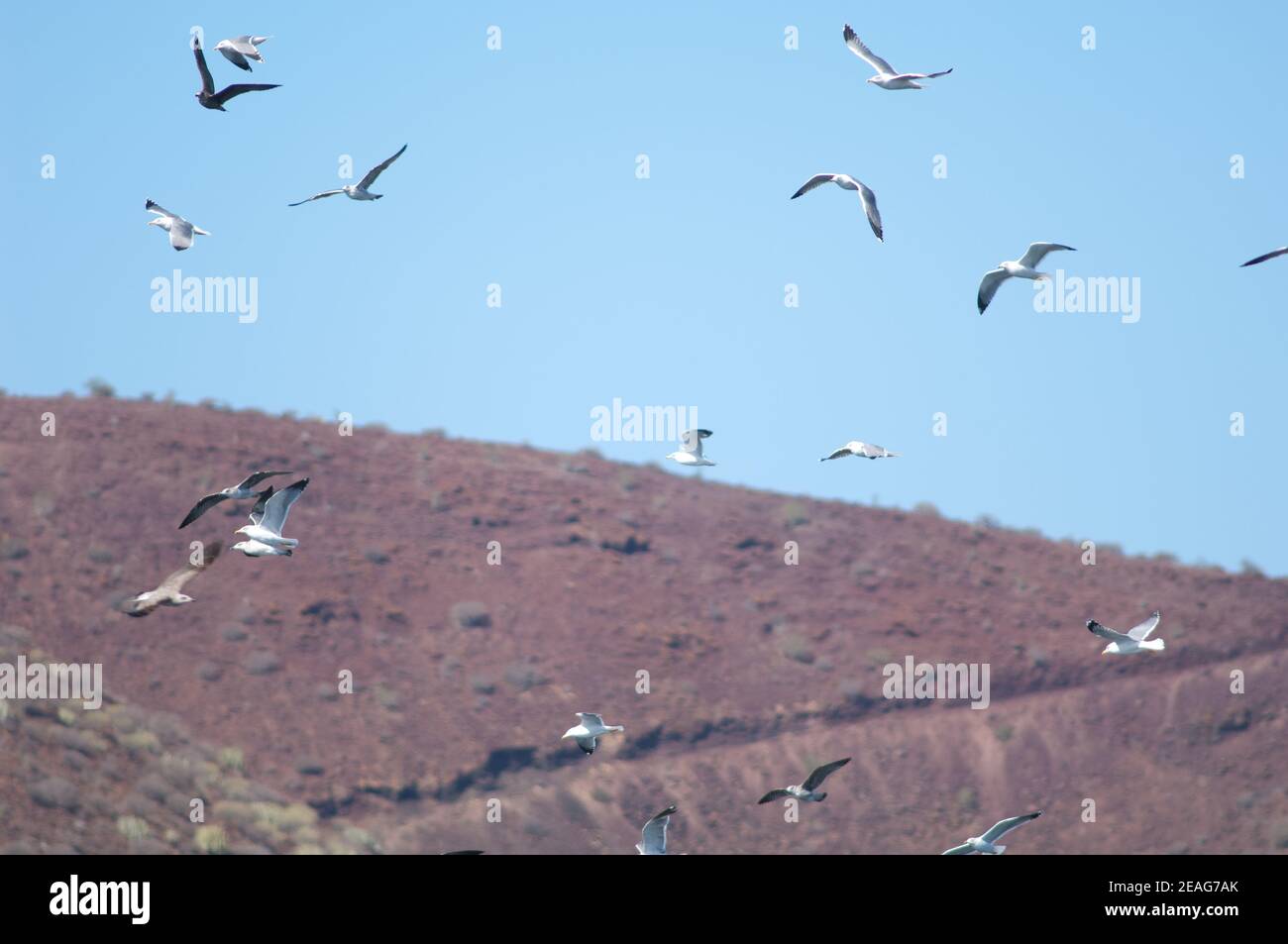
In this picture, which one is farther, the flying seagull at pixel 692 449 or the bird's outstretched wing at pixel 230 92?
the flying seagull at pixel 692 449

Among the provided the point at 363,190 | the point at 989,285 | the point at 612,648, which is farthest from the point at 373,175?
the point at 612,648

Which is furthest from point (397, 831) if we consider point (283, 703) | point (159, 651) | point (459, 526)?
point (459, 526)

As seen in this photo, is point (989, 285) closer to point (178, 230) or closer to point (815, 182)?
point (815, 182)

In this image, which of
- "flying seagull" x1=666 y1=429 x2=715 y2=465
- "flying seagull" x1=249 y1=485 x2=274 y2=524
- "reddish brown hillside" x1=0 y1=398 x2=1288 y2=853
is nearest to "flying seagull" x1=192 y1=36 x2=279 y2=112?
"flying seagull" x1=249 y1=485 x2=274 y2=524

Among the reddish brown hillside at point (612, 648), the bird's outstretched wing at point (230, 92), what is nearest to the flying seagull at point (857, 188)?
the bird's outstretched wing at point (230, 92)

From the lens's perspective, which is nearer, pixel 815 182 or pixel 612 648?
pixel 815 182

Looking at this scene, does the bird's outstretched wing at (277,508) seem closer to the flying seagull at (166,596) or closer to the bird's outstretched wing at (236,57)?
the flying seagull at (166,596)

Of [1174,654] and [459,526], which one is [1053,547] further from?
[459,526]
